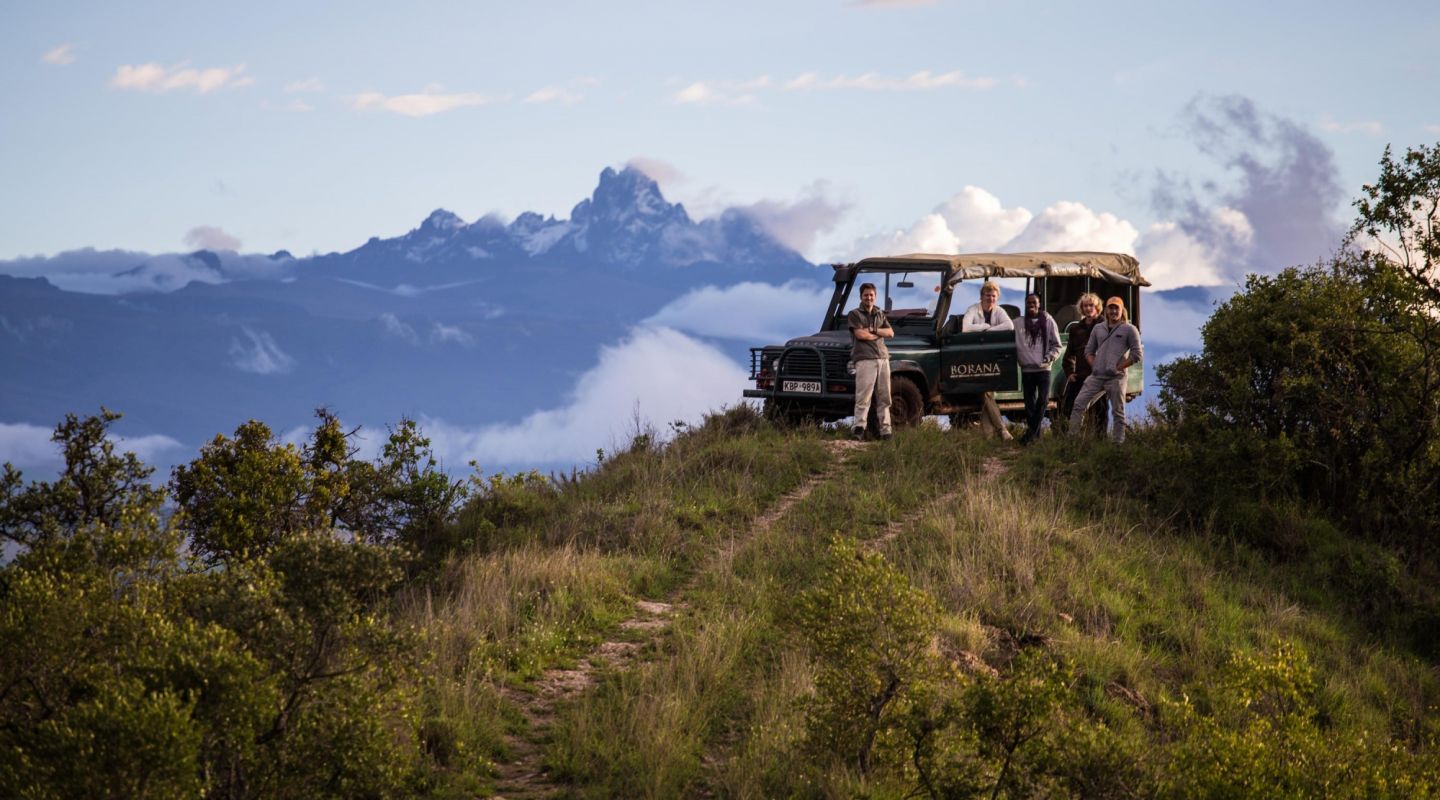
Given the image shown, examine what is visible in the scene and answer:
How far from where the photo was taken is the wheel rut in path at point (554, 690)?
886cm

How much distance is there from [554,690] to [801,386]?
8.70 m

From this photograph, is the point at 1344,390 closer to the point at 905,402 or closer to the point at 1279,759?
the point at 905,402

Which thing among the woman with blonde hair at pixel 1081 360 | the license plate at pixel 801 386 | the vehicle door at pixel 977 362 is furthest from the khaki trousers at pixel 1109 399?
the license plate at pixel 801 386

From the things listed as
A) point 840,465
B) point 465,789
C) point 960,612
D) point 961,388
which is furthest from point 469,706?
point 961,388

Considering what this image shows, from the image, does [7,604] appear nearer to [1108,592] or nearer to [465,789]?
[465,789]

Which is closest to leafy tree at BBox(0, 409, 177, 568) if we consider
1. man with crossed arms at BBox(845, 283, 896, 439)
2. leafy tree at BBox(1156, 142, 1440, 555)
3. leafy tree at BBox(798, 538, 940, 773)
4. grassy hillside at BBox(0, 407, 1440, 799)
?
grassy hillside at BBox(0, 407, 1440, 799)

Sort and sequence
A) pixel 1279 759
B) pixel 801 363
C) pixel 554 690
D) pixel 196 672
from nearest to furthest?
pixel 196 672, pixel 1279 759, pixel 554 690, pixel 801 363

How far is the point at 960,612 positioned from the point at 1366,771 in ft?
Result: 12.9

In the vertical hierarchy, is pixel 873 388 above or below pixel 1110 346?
below

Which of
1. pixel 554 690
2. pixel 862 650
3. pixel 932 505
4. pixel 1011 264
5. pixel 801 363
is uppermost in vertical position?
pixel 1011 264

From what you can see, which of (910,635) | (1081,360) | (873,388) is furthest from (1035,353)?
(910,635)

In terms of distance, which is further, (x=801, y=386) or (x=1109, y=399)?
(x=801, y=386)

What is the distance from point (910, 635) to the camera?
27.8 feet

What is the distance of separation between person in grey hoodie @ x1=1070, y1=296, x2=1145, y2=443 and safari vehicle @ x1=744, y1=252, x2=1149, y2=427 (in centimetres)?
150
